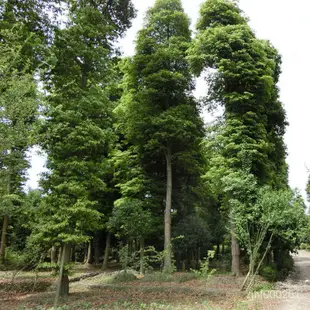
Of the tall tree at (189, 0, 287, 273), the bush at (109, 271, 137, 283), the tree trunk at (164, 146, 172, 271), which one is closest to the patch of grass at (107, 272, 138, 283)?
the bush at (109, 271, 137, 283)

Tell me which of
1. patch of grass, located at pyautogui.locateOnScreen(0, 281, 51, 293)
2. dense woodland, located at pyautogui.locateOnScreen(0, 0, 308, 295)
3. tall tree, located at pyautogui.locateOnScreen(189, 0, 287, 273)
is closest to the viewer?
dense woodland, located at pyautogui.locateOnScreen(0, 0, 308, 295)

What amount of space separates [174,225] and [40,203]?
11991 millimetres

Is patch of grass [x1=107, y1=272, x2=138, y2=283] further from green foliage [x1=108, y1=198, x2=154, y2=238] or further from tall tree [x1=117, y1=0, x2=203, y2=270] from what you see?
tall tree [x1=117, y1=0, x2=203, y2=270]

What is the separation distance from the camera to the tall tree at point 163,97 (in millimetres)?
18547

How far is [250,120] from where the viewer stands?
17375mm

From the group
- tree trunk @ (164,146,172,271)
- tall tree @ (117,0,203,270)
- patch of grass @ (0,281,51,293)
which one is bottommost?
patch of grass @ (0,281,51,293)

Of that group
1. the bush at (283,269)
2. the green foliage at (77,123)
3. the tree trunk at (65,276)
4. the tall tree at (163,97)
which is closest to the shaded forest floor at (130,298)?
the tree trunk at (65,276)

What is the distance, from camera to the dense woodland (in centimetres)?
1007

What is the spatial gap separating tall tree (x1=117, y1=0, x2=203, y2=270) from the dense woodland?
0.08 meters

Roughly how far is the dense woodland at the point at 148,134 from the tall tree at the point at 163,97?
8 cm

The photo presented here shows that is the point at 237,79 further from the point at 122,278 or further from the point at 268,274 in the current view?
the point at 122,278

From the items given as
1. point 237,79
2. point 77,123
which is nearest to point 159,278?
point 77,123

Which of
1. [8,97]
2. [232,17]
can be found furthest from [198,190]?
[8,97]

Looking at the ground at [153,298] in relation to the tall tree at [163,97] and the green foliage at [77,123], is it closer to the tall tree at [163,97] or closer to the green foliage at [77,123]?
the green foliage at [77,123]
